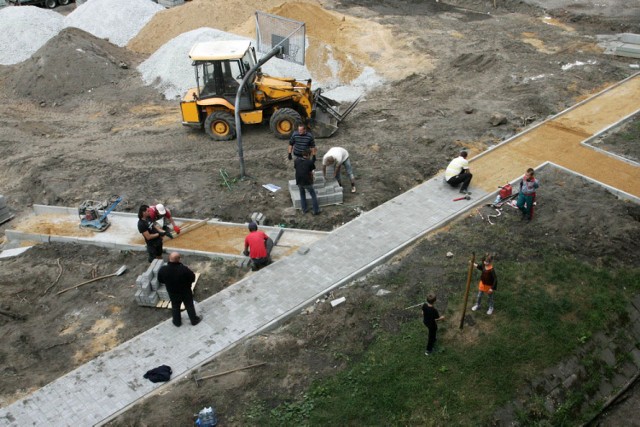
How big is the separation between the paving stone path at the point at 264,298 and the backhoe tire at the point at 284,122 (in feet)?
14.4

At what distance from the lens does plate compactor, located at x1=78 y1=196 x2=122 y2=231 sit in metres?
12.4

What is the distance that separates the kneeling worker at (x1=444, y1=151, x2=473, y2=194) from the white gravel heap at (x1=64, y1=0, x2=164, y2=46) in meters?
18.2

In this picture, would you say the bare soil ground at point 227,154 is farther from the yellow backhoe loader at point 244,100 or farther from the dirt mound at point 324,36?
the dirt mound at point 324,36

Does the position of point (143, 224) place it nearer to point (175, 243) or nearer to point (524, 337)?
point (175, 243)

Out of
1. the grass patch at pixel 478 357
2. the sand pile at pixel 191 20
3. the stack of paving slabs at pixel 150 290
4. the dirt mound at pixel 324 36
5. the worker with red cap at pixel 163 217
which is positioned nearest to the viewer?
the grass patch at pixel 478 357

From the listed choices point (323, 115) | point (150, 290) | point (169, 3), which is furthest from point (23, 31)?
point (150, 290)

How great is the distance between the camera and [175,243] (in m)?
11.8

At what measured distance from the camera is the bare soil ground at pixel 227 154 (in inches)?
377

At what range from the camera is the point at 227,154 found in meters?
15.5

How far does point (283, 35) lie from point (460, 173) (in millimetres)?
6099

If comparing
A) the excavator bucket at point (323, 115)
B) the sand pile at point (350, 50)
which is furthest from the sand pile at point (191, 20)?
the excavator bucket at point (323, 115)

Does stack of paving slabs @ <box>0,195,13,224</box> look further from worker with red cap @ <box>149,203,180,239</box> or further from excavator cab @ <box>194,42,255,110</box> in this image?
excavator cab @ <box>194,42,255,110</box>

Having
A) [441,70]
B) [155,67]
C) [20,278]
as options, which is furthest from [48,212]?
[441,70]

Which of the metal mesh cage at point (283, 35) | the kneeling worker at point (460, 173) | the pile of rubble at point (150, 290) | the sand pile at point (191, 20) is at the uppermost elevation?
the metal mesh cage at point (283, 35)
